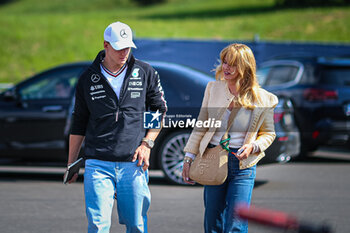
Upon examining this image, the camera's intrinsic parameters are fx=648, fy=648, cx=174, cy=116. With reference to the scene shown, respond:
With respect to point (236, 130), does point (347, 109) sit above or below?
below

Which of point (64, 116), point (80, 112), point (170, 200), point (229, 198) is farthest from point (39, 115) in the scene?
point (229, 198)

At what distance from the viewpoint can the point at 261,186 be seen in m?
8.86

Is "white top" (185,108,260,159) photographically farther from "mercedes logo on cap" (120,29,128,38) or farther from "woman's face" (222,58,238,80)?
"mercedes logo on cap" (120,29,128,38)

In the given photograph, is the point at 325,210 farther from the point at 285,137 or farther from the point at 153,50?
the point at 153,50

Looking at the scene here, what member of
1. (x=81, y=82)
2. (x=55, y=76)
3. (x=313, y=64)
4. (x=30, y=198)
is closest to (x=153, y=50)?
(x=313, y=64)

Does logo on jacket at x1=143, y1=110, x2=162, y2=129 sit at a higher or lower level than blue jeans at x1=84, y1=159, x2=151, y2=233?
higher

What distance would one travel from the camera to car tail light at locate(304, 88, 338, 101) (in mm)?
11086

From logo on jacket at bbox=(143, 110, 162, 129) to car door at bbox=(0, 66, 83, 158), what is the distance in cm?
467

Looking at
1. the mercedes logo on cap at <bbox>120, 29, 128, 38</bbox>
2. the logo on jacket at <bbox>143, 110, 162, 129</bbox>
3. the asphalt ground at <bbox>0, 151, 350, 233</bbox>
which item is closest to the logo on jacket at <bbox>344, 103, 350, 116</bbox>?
the asphalt ground at <bbox>0, 151, 350, 233</bbox>

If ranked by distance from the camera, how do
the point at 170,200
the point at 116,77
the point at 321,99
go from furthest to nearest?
the point at 321,99 < the point at 170,200 < the point at 116,77

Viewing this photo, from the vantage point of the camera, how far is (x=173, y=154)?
28.2 feet

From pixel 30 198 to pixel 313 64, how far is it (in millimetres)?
5941

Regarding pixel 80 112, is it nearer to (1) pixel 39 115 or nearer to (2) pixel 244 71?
(2) pixel 244 71

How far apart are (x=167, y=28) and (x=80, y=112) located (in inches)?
1943
